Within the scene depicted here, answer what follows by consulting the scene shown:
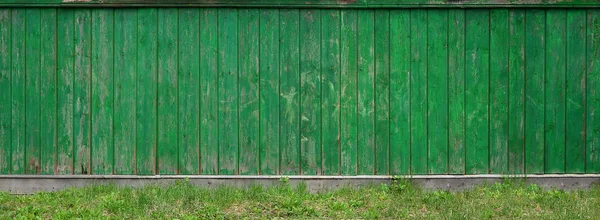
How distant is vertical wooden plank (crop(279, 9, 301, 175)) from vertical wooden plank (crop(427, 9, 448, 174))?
1247mm

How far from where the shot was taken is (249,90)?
31.2 feet

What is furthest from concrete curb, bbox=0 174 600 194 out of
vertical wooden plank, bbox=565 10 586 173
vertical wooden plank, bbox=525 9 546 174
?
vertical wooden plank, bbox=565 10 586 173

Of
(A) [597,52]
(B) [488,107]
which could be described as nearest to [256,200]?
(B) [488,107]

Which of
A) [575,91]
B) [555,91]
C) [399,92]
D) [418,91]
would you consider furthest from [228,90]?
[575,91]

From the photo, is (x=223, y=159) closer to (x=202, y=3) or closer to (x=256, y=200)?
(x=256, y=200)

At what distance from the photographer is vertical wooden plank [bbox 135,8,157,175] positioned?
31.1 ft

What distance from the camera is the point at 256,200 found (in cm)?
891

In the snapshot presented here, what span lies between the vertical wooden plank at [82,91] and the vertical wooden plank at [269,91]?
162 centimetres

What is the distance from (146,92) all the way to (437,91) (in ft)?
9.05

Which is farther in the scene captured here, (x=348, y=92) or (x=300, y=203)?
(x=348, y=92)

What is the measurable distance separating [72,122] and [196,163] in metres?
1.23

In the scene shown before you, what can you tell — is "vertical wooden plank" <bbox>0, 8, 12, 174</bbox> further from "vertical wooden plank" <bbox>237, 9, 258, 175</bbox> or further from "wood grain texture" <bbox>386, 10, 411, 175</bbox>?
"wood grain texture" <bbox>386, 10, 411, 175</bbox>

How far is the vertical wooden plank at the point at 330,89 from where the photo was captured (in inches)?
373

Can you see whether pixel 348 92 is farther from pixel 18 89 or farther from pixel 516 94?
pixel 18 89
